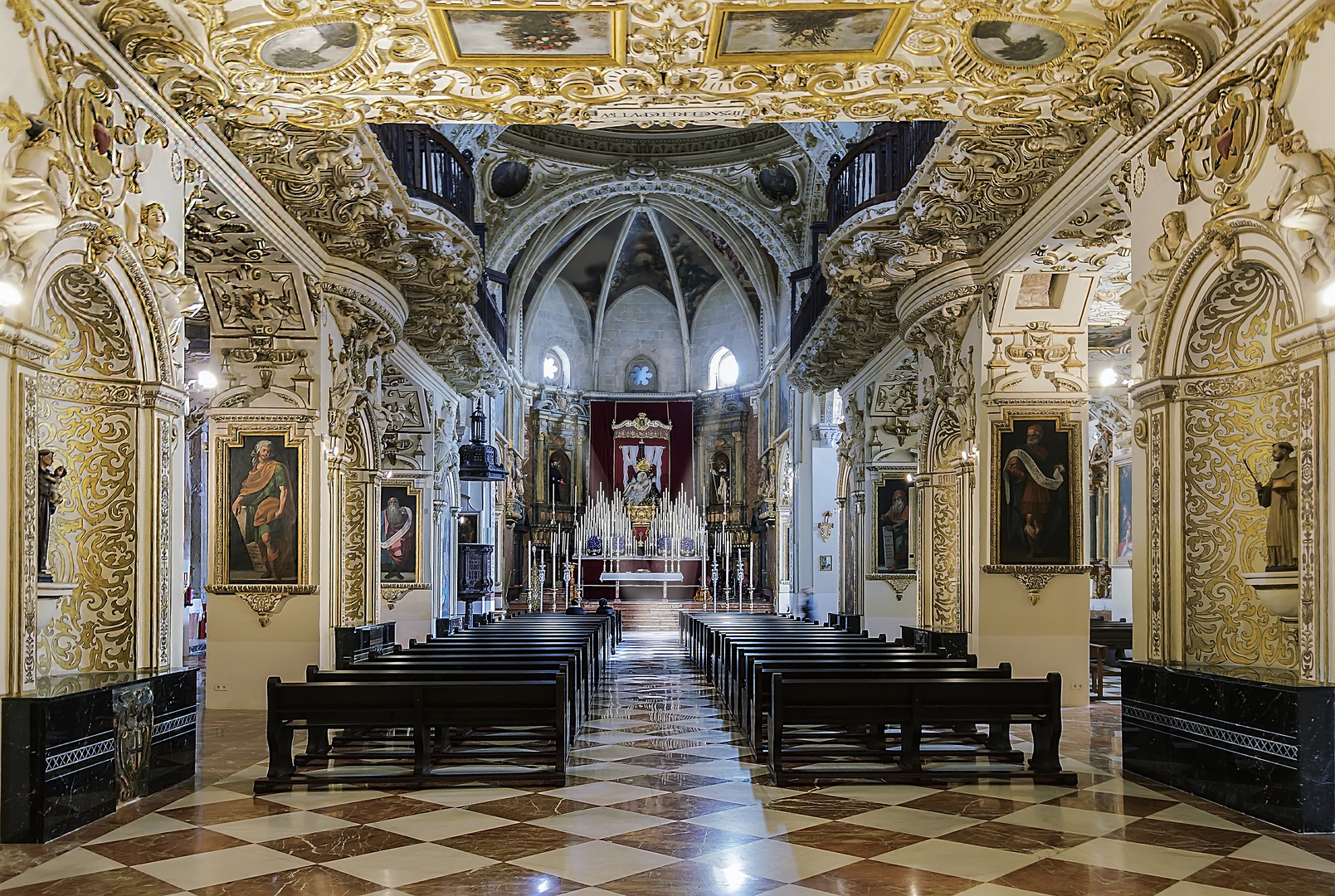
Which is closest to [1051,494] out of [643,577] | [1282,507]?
[1282,507]

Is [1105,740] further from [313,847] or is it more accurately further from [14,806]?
[14,806]

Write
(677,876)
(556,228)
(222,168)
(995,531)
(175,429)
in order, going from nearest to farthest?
1. (677,876)
2. (175,429)
3. (222,168)
4. (995,531)
5. (556,228)

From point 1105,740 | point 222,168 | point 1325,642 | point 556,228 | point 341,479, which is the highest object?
point 556,228

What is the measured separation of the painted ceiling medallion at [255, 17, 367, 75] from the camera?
7887 millimetres

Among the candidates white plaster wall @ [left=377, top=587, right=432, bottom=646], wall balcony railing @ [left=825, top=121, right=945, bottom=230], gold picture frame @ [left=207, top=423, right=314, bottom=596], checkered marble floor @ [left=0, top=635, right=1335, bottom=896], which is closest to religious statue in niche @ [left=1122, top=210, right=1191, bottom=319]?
wall balcony railing @ [left=825, top=121, right=945, bottom=230]

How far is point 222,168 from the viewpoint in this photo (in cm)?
1032

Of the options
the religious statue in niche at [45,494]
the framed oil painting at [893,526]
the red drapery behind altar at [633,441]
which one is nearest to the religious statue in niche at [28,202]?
the religious statue in niche at [45,494]

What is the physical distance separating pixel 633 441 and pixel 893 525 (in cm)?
1928

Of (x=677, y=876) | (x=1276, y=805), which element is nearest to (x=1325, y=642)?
(x=1276, y=805)

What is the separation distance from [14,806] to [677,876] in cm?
386

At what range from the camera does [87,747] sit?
7.10m

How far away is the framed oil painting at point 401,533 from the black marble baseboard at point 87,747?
12.2 meters

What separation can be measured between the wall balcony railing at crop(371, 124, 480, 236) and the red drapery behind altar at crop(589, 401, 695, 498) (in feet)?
76.6

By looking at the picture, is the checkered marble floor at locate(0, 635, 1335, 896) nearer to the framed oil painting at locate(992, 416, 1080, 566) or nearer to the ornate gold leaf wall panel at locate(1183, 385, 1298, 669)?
the ornate gold leaf wall panel at locate(1183, 385, 1298, 669)
